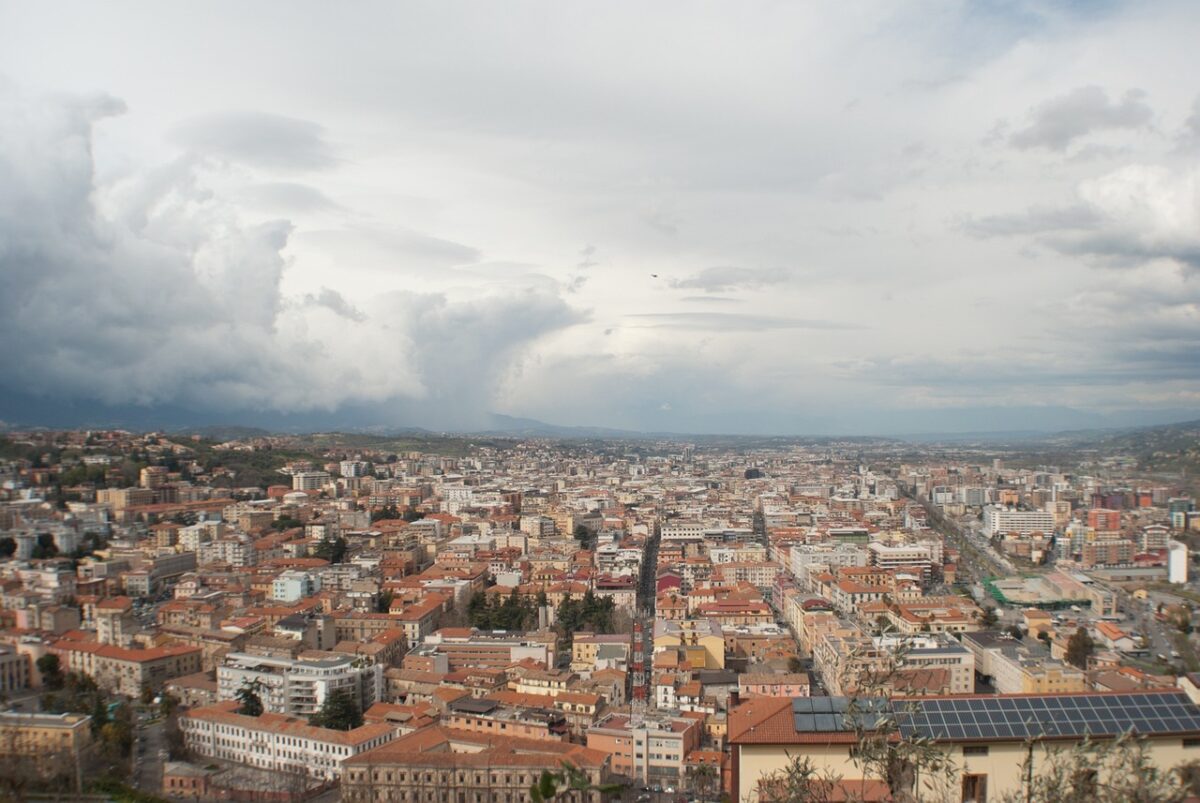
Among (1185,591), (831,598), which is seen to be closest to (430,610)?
(831,598)

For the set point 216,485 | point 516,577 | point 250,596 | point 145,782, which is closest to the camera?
point 145,782

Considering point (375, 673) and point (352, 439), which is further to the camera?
point (352, 439)

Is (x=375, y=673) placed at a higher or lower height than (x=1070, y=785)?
lower

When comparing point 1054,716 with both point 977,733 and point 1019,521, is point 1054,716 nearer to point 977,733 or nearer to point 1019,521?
point 977,733

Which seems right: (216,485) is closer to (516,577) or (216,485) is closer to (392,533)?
(392,533)

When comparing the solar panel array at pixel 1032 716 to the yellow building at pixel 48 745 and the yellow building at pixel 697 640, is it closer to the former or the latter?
the yellow building at pixel 48 745

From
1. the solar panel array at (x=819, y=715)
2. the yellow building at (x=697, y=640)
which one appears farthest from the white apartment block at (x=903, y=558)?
the solar panel array at (x=819, y=715)

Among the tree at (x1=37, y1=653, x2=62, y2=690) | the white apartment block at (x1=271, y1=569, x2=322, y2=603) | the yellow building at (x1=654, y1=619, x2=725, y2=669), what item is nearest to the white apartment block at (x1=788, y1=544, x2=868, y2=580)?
the yellow building at (x1=654, y1=619, x2=725, y2=669)
